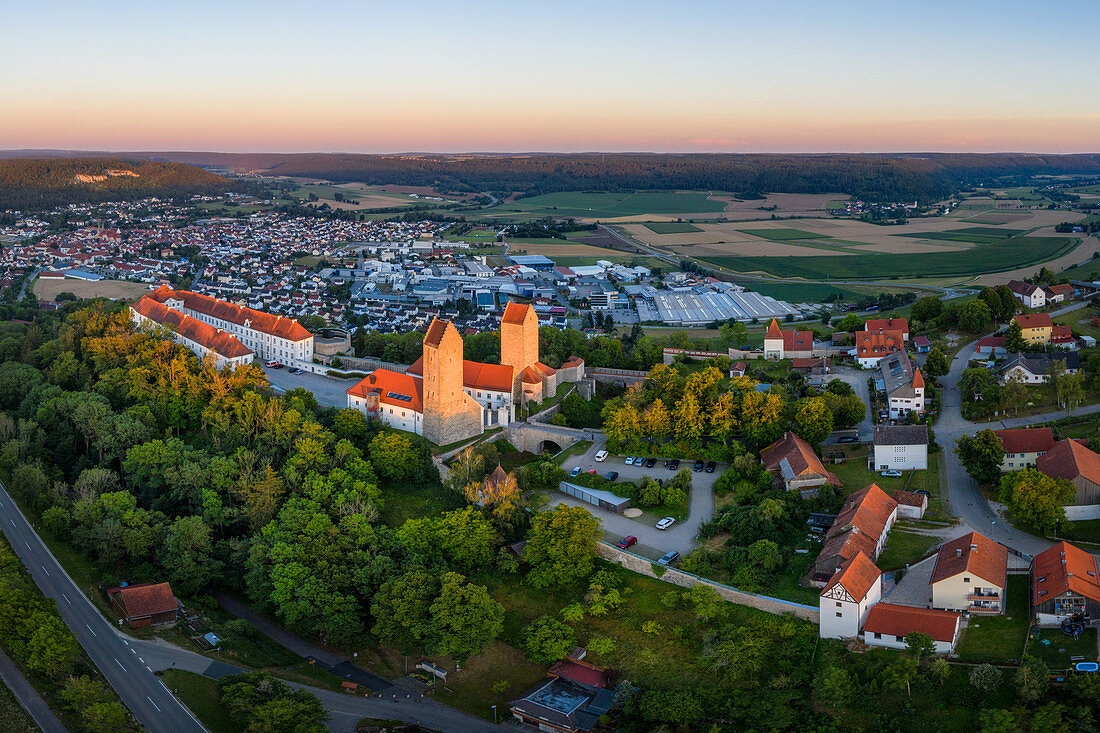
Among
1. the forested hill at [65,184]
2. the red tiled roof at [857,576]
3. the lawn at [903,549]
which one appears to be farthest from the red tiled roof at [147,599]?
the forested hill at [65,184]

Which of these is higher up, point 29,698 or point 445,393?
point 445,393

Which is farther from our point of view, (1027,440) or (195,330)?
(195,330)

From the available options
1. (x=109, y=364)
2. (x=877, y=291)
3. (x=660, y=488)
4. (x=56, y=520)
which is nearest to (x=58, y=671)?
(x=56, y=520)

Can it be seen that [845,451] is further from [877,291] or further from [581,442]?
[877,291]

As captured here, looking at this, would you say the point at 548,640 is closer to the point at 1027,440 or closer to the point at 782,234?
the point at 1027,440

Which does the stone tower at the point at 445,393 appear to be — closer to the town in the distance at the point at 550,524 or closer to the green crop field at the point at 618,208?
the town in the distance at the point at 550,524

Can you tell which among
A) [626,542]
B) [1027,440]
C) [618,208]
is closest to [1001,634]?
[1027,440]
